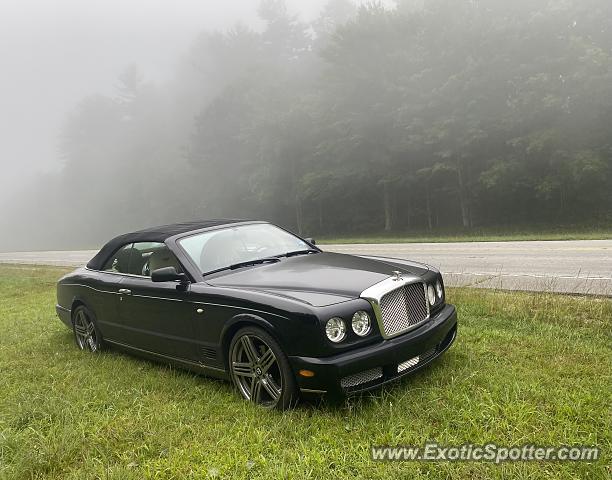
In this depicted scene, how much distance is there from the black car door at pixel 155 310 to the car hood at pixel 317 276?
44cm

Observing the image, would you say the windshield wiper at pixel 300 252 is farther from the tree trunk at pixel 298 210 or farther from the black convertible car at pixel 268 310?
the tree trunk at pixel 298 210

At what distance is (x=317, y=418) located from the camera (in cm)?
Answer: 356

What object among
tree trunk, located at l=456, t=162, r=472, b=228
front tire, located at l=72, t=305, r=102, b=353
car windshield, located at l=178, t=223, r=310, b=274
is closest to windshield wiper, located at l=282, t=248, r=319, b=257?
car windshield, located at l=178, t=223, r=310, b=274

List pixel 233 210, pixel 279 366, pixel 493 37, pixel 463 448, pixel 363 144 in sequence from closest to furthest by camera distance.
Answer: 1. pixel 463 448
2. pixel 279 366
3. pixel 493 37
4. pixel 363 144
5. pixel 233 210

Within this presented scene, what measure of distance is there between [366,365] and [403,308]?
0.62m

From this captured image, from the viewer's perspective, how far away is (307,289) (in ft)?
12.6

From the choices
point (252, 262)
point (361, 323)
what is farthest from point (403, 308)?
point (252, 262)

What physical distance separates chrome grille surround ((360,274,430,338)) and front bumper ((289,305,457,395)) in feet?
0.26

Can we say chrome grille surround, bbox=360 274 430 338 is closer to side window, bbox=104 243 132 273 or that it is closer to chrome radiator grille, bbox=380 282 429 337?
chrome radiator grille, bbox=380 282 429 337

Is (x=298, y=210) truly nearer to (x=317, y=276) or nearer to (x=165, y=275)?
(x=165, y=275)

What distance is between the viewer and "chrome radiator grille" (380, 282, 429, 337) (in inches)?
146

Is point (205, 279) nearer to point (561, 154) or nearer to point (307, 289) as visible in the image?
point (307, 289)

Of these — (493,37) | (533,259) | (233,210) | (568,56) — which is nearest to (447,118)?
(493,37)

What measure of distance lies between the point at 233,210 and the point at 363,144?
2100cm
